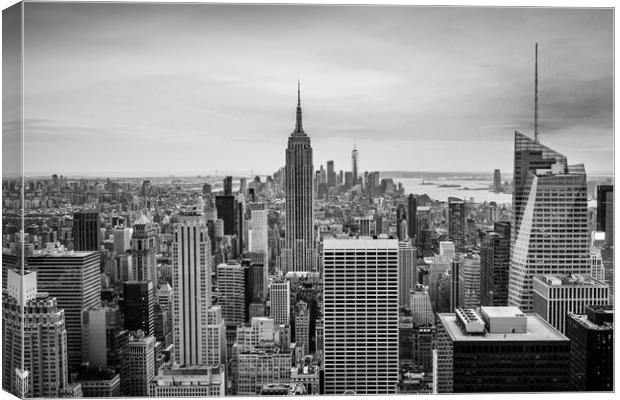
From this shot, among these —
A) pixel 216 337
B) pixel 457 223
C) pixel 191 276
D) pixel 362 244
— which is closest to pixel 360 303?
pixel 362 244

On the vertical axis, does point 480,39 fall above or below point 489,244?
above

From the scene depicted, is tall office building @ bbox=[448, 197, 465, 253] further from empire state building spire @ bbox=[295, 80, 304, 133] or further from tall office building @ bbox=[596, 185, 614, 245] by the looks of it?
empire state building spire @ bbox=[295, 80, 304, 133]

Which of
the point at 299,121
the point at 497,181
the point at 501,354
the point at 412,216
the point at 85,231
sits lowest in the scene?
the point at 501,354

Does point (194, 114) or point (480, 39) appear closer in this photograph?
point (480, 39)

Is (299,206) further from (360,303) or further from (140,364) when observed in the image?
(140,364)

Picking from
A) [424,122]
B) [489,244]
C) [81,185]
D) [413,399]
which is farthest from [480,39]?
[81,185]

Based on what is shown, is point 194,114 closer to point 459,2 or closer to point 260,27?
point 260,27
